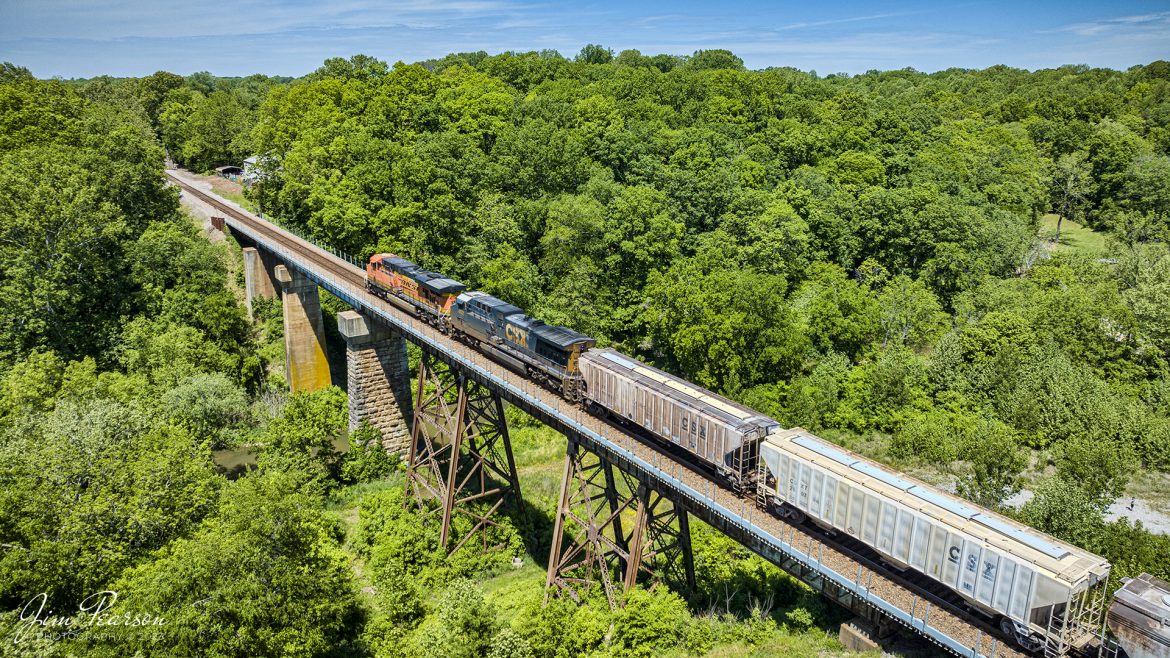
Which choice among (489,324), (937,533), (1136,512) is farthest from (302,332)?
(1136,512)

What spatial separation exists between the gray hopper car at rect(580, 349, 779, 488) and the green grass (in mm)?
72899

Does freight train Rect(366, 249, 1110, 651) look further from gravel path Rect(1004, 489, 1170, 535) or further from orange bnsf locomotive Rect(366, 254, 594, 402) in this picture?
gravel path Rect(1004, 489, 1170, 535)

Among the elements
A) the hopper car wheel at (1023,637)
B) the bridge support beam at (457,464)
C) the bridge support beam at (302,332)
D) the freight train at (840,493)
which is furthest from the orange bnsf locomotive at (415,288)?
the hopper car wheel at (1023,637)

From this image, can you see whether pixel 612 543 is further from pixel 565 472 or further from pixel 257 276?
pixel 257 276

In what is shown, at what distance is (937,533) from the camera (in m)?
19.3

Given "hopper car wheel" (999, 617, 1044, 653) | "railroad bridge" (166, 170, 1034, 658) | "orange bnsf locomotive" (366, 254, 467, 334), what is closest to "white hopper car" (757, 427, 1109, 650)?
"hopper car wheel" (999, 617, 1044, 653)

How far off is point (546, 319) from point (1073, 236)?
77.8 meters

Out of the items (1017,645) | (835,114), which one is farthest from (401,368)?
(835,114)

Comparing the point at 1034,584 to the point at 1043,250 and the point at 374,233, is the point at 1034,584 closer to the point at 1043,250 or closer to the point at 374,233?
the point at 374,233

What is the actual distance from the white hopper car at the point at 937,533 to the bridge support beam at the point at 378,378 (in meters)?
30.4

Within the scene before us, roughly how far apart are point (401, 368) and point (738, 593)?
2841 cm

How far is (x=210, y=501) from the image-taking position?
27.8 meters

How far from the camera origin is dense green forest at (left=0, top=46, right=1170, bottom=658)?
971 inches

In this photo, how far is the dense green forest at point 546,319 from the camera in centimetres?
2466
